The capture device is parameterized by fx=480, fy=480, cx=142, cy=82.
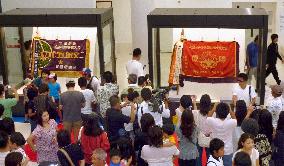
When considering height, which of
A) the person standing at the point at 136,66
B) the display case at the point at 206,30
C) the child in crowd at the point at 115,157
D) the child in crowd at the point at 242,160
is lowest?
the child in crowd at the point at 115,157

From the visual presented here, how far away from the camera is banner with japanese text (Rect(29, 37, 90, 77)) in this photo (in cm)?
1173

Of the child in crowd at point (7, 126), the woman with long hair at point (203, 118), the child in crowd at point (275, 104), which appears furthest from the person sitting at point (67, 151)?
the child in crowd at point (275, 104)

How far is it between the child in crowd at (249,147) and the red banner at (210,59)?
174 inches

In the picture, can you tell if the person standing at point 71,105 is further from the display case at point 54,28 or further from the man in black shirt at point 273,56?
the man in black shirt at point 273,56

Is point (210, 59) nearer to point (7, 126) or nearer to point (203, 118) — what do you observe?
point (203, 118)

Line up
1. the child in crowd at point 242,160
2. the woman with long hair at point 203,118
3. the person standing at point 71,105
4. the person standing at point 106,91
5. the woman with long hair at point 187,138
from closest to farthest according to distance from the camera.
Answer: the child in crowd at point 242,160 < the woman with long hair at point 187,138 < the woman with long hair at point 203,118 < the person standing at point 71,105 < the person standing at point 106,91

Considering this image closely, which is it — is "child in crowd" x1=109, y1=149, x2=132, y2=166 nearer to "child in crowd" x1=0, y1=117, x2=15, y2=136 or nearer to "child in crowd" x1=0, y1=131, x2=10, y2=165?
"child in crowd" x1=0, y1=131, x2=10, y2=165

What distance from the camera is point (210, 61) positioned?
10664 millimetres

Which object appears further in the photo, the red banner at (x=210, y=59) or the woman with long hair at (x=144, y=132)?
the red banner at (x=210, y=59)

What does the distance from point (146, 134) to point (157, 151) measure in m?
0.70

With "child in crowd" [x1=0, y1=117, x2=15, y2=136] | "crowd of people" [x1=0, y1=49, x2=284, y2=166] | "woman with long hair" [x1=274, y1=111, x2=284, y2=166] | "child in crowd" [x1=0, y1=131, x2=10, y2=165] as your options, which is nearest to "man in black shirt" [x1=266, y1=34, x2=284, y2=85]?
"crowd of people" [x1=0, y1=49, x2=284, y2=166]

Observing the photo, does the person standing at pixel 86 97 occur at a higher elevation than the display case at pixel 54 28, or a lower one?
lower

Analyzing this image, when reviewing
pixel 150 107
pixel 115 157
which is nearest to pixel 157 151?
pixel 115 157

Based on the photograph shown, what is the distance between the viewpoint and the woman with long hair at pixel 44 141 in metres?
6.98
